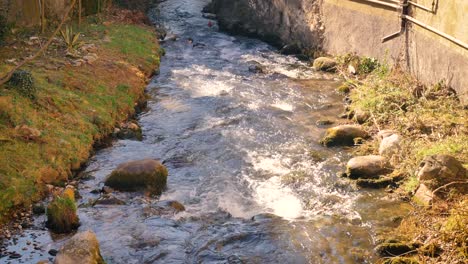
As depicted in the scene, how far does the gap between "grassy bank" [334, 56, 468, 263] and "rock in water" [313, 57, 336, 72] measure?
0.89 meters

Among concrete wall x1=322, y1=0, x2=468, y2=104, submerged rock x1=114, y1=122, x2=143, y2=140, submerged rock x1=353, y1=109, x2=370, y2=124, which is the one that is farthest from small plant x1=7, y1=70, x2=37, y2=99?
concrete wall x1=322, y1=0, x2=468, y2=104

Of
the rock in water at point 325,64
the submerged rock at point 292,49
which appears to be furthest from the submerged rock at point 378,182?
the submerged rock at point 292,49

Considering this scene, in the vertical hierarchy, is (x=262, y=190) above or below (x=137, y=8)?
below

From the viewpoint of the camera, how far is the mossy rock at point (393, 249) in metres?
7.14

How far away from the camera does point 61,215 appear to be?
765 centimetres

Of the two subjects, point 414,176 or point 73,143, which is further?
point 73,143

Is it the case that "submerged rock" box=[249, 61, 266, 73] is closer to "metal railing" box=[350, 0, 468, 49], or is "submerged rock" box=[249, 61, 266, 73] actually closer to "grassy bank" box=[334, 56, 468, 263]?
"grassy bank" box=[334, 56, 468, 263]

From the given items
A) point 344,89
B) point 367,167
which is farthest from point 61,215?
point 344,89

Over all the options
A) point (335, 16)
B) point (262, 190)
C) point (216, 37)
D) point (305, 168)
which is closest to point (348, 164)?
point (305, 168)

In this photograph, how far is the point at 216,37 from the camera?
21609mm

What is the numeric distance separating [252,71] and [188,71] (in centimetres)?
208

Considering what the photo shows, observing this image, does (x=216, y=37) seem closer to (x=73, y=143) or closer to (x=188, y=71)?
(x=188, y=71)

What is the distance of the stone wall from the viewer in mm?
11688

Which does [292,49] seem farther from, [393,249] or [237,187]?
[393,249]
